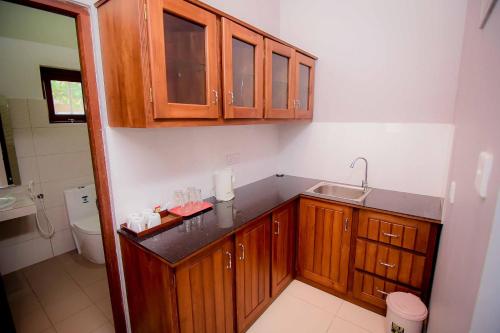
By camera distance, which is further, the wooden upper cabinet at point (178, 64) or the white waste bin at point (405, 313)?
the white waste bin at point (405, 313)

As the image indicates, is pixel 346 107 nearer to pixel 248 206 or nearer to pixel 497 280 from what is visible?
pixel 248 206

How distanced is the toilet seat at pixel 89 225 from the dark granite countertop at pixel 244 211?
1275mm

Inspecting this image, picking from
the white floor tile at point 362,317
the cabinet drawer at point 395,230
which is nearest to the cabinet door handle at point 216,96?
the cabinet drawer at point 395,230

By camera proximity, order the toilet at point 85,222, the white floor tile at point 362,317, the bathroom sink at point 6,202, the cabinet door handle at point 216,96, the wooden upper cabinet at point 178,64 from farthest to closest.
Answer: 1. the toilet at point 85,222
2. the bathroom sink at point 6,202
3. the white floor tile at point 362,317
4. the cabinet door handle at point 216,96
5. the wooden upper cabinet at point 178,64

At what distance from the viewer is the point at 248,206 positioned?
1806 mm

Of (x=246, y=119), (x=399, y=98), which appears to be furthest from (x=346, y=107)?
(x=246, y=119)

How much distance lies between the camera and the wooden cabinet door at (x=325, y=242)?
1937 mm

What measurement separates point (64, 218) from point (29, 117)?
111 centimetres

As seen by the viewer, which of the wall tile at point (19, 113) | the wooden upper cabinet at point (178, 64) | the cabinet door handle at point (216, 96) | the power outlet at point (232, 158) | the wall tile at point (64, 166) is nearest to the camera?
the wooden upper cabinet at point (178, 64)

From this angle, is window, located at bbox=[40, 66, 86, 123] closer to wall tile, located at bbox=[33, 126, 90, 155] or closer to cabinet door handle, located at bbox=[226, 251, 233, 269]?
wall tile, located at bbox=[33, 126, 90, 155]

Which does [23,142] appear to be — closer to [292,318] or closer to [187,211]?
[187,211]

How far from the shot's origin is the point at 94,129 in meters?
1.33

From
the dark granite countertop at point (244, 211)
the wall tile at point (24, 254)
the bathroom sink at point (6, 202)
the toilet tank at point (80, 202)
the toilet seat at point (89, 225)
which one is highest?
the dark granite countertop at point (244, 211)

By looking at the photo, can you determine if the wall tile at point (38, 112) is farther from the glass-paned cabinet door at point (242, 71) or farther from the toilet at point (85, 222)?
the glass-paned cabinet door at point (242, 71)
